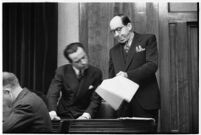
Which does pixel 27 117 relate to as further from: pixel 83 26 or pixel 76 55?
pixel 83 26

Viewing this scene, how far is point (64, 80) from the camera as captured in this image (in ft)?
11.6

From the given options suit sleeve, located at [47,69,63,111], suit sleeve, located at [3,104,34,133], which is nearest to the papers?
suit sleeve, located at [47,69,63,111]

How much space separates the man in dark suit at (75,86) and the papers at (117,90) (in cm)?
10

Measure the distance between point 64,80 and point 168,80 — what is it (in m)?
0.90

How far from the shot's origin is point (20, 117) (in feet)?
9.46

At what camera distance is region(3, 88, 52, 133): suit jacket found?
9.50 ft

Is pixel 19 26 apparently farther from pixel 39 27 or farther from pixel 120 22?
pixel 120 22

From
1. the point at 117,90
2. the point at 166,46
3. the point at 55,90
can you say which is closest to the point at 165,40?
the point at 166,46

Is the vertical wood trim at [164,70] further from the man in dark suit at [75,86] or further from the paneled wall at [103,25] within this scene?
the man in dark suit at [75,86]

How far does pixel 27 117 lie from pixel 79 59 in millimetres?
816

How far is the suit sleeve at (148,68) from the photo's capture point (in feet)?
11.1

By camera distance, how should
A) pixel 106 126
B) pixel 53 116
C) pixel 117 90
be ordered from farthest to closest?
pixel 53 116
pixel 117 90
pixel 106 126

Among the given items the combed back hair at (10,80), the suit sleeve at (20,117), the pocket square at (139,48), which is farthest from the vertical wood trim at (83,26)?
the suit sleeve at (20,117)

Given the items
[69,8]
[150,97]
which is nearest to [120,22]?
[69,8]
